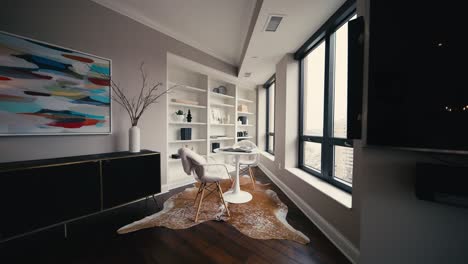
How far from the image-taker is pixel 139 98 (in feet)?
7.93

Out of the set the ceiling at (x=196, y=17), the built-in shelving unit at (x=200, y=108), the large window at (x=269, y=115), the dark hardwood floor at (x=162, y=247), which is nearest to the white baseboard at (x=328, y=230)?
the dark hardwood floor at (x=162, y=247)

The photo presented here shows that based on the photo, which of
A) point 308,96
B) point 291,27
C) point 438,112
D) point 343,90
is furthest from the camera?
point 308,96

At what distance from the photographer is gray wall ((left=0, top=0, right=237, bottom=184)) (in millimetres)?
1576

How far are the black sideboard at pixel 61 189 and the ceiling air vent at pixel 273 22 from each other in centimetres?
237

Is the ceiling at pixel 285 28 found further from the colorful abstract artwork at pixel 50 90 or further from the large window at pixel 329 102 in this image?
the colorful abstract artwork at pixel 50 90

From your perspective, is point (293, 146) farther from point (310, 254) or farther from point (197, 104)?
point (197, 104)

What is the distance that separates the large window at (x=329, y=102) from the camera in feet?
5.96

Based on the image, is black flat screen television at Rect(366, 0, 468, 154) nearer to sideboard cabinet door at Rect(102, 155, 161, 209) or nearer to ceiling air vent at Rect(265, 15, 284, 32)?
ceiling air vent at Rect(265, 15, 284, 32)

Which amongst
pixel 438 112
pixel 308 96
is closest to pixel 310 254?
pixel 438 112

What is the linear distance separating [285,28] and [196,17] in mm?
1351

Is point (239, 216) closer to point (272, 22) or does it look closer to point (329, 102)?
point (329, 102)

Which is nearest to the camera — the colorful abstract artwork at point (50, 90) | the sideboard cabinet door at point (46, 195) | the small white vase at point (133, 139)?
the sideboard cabinet door at point (46, 195)

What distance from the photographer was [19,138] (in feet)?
5.15

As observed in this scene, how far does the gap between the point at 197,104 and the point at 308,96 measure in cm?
224
